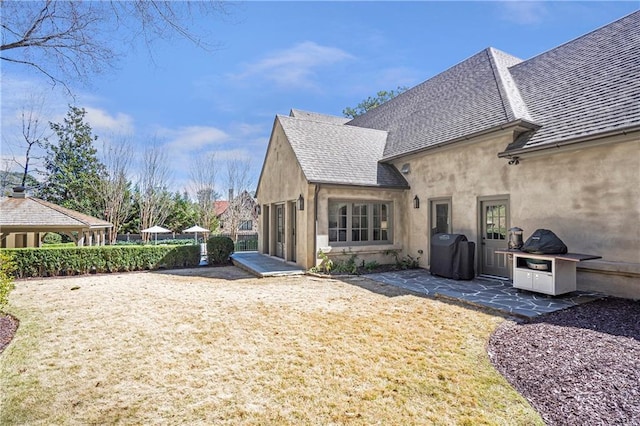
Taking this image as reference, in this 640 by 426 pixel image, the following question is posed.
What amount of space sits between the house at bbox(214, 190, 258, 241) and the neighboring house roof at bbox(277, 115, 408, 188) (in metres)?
14.3

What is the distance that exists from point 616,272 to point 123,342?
9.40m

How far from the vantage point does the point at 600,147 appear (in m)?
6.80

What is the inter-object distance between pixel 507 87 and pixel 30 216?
19.3m

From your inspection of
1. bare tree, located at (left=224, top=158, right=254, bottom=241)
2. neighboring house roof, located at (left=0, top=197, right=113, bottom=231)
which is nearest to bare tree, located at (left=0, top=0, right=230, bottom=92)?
neighboring house roof, located at (left=0, top=197, right=113, bottom=231)

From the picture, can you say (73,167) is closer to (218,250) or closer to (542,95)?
(218,250)

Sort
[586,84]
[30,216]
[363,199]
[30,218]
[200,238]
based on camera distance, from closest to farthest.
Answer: [586,84], [363,199], [30,218], [30,216], [200,238]

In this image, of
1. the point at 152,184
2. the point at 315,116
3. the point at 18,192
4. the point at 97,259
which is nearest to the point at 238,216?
the point at 152,184

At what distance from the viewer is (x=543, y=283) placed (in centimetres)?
672

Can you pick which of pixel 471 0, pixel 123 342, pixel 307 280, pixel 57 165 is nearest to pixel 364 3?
pixel 471 0

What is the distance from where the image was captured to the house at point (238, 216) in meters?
26.4

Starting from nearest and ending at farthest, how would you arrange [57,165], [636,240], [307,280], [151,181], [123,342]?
[123,342], [636,240], [307,280], [151,181], [57,165]

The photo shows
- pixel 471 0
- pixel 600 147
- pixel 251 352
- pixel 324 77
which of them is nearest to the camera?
pixel 251 352

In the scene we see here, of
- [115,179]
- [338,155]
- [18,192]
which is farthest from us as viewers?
[115,179]

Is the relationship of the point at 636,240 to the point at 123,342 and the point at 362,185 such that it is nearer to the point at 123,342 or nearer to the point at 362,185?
the point at 362,185
